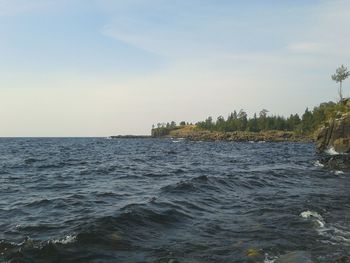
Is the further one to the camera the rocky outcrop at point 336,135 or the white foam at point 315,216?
the rocky outcrop at point 336,135

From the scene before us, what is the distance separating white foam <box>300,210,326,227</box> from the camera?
17.0 metres

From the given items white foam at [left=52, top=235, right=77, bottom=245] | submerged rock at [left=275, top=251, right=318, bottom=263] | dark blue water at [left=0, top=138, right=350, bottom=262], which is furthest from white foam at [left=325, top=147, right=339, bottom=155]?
white foam at [left=52, top=235, right=77, bottom=245]

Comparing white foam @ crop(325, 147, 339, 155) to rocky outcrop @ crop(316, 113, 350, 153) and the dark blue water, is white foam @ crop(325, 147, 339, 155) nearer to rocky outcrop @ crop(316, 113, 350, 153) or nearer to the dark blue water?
rocky outcrop @ crop(316, 113, 350, 153)

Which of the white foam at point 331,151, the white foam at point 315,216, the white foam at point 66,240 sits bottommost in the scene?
the white foam at point 315,216

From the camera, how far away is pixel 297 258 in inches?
452

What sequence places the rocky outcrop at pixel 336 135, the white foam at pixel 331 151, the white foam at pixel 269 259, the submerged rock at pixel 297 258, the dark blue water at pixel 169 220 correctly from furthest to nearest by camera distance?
the white foam at pixel 331 151 → the rocky outcrop at pixel 336 135 → the dark blue water at pixel 169 220 → the white foam at pixel 269 259 → the submerged rock at pixel 297 258

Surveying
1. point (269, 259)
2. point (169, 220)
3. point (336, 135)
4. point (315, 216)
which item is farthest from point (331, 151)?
point (269, 259)

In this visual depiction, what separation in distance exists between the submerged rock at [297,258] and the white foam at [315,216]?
17.0 ft

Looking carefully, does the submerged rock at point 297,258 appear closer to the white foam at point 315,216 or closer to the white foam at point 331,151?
the white foam at point 315,216

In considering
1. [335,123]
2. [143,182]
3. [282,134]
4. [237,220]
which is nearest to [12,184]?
[143,182]

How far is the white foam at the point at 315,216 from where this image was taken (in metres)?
17.0

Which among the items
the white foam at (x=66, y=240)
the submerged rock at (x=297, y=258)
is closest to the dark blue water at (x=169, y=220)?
the white foam at (x=66, y=240)

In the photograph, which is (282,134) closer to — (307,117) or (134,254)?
(307,117)

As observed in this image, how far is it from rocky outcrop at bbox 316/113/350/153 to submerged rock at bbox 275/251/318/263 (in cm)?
4857
